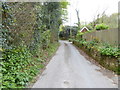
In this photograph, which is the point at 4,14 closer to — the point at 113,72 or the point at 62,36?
the point at 113,72

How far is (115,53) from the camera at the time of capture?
17.8 ft

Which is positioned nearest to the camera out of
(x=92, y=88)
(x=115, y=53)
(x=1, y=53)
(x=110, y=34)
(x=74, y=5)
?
(x=92, y=88)

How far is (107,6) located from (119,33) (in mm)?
25259

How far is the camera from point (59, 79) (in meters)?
4.45

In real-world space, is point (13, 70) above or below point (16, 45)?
below

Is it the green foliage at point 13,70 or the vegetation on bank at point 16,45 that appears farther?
the vegetation on bank at point 16,45

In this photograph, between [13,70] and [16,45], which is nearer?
[13,70]

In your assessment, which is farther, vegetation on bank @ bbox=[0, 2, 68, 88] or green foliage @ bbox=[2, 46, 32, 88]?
vegetation on bank @ bbox=[0, 2, 68, 88]

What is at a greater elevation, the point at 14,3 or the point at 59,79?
the point at 14,3

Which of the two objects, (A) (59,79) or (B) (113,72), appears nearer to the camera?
(A) (59,79)

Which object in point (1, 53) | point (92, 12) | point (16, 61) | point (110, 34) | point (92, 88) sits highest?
point (92, 12)

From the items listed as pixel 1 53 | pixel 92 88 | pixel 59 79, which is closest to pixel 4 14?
pixel 1 53

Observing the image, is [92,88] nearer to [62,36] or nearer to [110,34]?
[110,34]

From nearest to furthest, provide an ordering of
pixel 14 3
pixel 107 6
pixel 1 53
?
pixel 1 53 → pixel 14 3 → pixel 107 6
